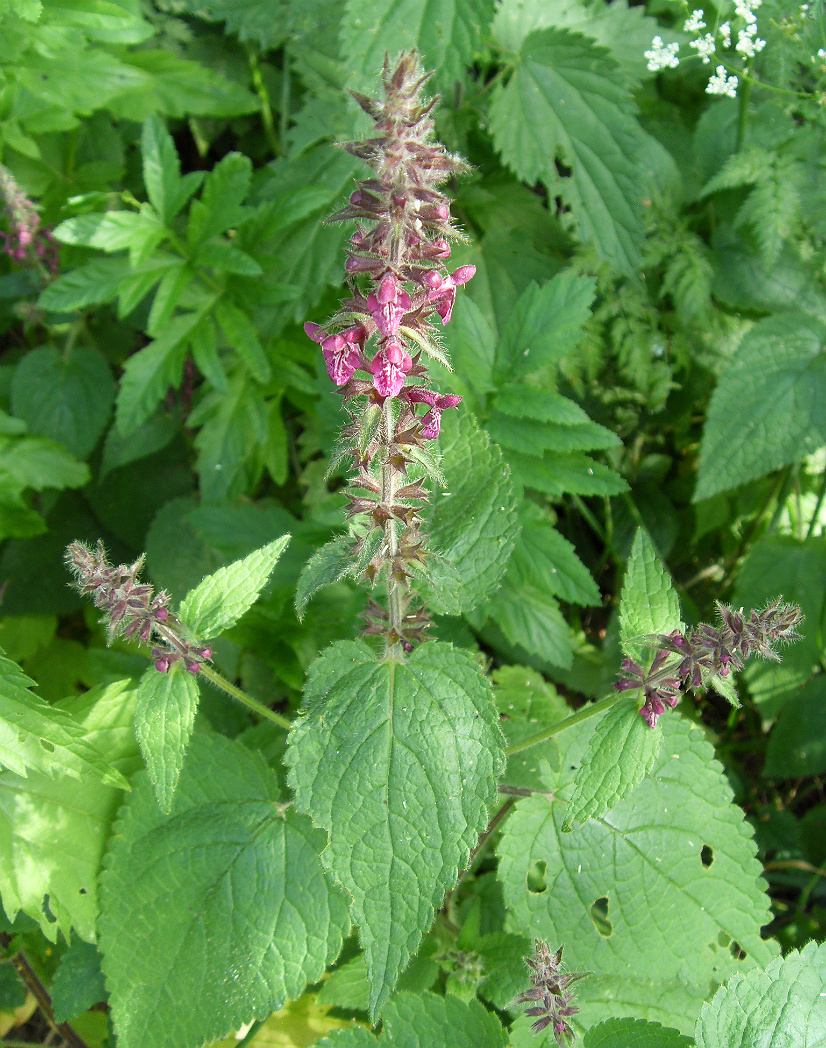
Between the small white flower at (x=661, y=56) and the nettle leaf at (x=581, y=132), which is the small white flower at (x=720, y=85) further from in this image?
the nettle leaf at (x=581, y=132)

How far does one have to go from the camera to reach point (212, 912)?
2.14m

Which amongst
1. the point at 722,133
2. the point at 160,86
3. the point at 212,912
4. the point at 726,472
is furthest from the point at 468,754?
the point at 160,86

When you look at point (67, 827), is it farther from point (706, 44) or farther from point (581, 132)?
point (706, 44)

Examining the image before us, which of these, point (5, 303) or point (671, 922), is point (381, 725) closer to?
point (671, 922)

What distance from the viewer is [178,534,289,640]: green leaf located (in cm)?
198

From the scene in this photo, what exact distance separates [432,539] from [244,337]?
132 centimetres

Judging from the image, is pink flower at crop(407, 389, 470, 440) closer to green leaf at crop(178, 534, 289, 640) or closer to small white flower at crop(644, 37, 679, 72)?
green leaf at crop(178, 534, 289, 640)

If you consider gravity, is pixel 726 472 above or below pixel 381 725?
above

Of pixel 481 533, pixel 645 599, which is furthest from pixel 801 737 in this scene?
pixel 481 533

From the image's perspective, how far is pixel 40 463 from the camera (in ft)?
10.3

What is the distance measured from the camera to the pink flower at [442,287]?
1.50 m

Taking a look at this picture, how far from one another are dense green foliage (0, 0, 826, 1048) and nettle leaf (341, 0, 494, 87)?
0.01 meters

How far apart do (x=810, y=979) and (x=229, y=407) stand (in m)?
2.79

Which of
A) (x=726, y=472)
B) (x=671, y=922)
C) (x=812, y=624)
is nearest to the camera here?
(x=671, y=922)
